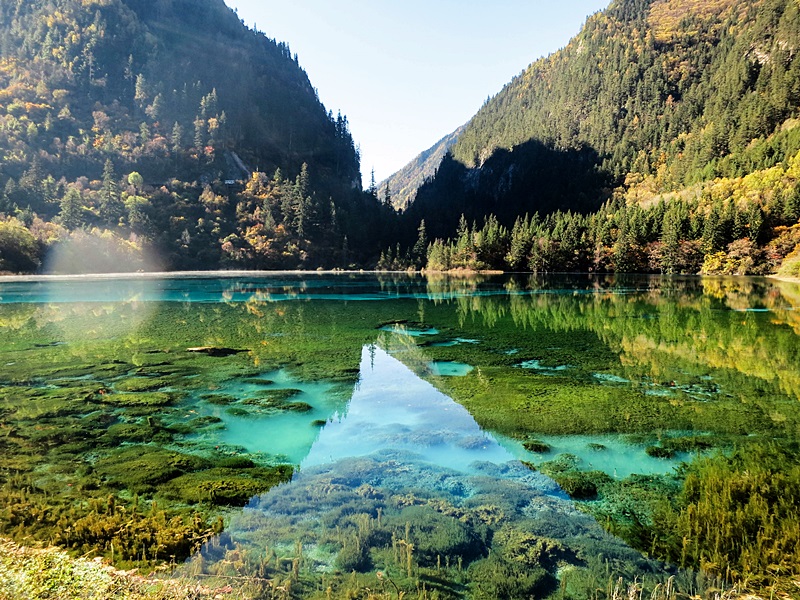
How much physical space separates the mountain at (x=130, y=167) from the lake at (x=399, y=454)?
112 m

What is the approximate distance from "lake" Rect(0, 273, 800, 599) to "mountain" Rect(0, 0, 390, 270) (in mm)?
111842

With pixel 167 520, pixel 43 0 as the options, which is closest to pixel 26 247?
pixel 167 520

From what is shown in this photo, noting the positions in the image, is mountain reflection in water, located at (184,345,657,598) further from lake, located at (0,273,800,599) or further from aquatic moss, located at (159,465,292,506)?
aquatic moss, located at (159,465,292,506)

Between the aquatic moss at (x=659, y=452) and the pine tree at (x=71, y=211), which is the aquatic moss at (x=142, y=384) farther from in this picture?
the pine tree at (x=71, y=211)

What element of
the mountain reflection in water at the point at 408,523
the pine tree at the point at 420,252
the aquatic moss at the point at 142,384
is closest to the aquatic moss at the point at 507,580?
the mountain reflection in water at the point at 408,523

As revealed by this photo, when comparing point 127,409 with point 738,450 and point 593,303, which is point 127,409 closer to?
point 738,450

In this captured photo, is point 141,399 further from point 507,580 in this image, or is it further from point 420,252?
point 420,252

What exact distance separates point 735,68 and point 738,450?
232381 millimetres

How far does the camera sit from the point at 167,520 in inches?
326

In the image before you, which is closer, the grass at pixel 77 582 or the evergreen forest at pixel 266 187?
the grass at pixel 77 582

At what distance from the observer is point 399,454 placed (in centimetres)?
1210

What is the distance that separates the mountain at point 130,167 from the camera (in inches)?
5221

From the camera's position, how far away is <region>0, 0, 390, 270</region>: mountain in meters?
133

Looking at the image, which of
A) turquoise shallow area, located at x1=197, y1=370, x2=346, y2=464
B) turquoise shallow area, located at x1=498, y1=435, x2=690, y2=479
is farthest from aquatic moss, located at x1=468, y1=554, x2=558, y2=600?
turquoise shallow area, located at x1=197, y1=370, x2=346, y2=464
